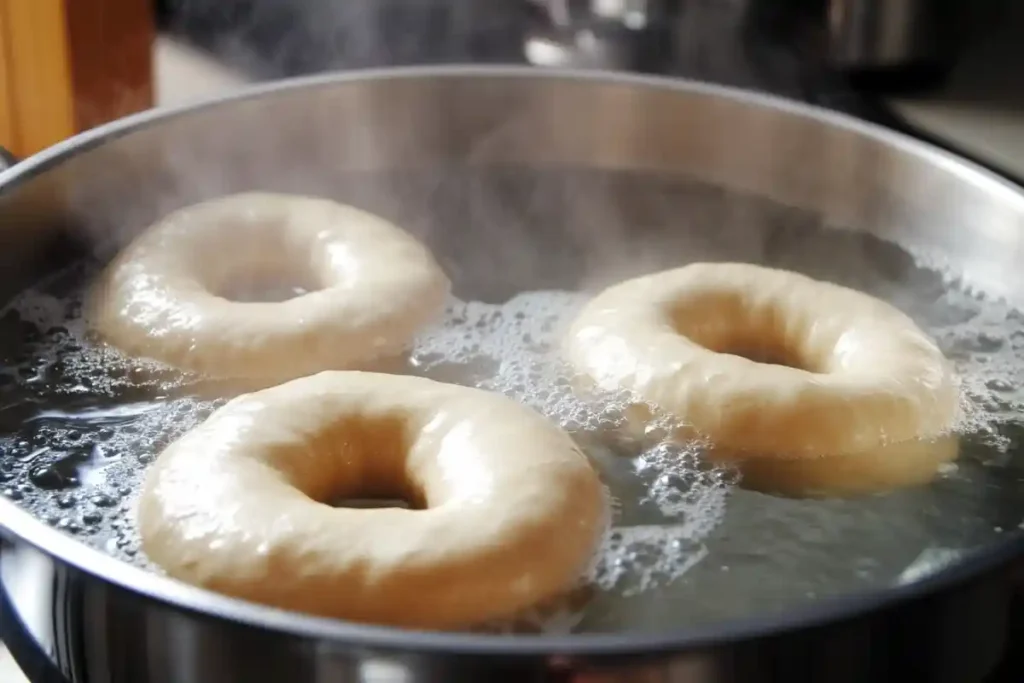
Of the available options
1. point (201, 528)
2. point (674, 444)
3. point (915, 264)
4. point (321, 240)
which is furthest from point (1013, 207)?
point (201, 528)

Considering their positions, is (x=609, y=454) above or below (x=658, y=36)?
below

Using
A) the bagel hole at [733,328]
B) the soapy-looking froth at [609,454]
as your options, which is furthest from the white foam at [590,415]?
the bagel hole at [733,328]

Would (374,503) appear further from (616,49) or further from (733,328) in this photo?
(616,49)

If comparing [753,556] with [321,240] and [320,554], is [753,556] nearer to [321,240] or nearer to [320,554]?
[320,554]

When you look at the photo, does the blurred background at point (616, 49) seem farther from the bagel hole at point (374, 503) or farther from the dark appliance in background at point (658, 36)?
the bagel hole at point (374, 503)

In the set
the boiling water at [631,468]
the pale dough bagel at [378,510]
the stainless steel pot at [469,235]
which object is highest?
the stainless steel pot at [469,235]

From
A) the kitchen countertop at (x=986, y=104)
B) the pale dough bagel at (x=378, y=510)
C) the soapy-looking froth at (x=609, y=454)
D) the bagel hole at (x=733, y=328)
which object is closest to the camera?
the pale dough bagel at (x=378, y=510)

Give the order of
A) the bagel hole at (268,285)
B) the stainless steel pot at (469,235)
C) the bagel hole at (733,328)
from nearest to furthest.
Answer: the stainless steel pot at (469,235) < the bagel hole at (733,328) < the bagel hole at (268,285)

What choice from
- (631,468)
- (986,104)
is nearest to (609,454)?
(631,468)
